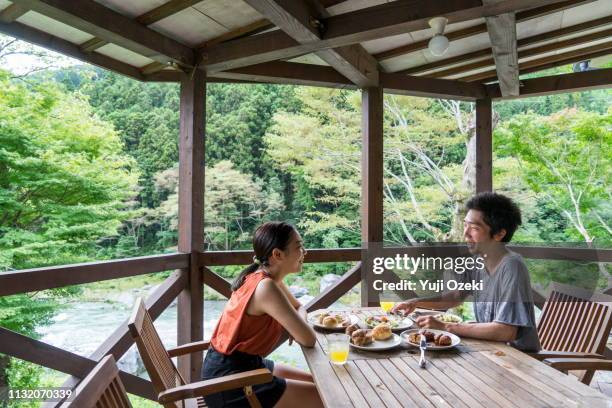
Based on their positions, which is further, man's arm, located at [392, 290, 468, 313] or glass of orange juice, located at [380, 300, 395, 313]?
man's arm, located at [392, 290, 468, 313]

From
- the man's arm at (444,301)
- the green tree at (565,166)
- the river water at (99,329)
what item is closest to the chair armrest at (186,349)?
the man's arm at (444,301)

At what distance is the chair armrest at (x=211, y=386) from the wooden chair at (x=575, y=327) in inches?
44.5

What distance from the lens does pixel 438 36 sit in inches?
90.5

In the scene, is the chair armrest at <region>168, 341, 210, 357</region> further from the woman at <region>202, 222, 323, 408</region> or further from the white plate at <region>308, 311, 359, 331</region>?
the white plate at <region>308, 311, 359, 331</region>

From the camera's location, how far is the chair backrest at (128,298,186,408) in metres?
1.46

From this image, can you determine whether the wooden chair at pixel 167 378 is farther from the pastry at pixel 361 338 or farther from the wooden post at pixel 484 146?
the wooden post at pixel 484 146

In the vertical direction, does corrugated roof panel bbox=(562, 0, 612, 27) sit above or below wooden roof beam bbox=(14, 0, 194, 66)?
above

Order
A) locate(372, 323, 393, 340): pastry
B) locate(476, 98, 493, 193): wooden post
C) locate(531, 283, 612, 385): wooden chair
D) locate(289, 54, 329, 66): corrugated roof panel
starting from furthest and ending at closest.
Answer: locate(476, 98, 493, 193): wooden post
locate(289, 54, 329, 66): corrugated roof panel
locate(531, 283, 612, 385): wooden chair
locate(372, 323, 393, 340): pastry

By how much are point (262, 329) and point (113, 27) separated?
175 centimetres

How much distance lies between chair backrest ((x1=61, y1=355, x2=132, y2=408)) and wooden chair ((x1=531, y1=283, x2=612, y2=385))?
156 cm

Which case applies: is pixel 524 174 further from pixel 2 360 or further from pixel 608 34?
pixel 2 360

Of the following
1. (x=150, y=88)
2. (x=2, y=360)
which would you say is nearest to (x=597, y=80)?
(x=2, y=360)

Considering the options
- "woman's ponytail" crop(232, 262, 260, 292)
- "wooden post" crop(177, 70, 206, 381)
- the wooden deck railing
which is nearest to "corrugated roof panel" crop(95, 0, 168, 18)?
"wooden post" crop(177, 70, 206, 381)

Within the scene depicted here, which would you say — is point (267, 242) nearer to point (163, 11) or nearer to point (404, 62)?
point (163, 11)
